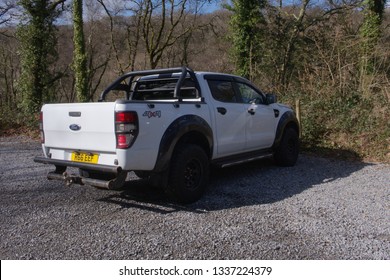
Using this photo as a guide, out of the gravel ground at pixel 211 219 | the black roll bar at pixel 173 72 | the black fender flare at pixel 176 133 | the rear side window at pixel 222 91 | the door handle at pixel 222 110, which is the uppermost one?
the black roll bar at pixel 173 72

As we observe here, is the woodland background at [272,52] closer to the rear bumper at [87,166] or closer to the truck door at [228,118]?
the truck door at [228,118]

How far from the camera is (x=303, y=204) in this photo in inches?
184

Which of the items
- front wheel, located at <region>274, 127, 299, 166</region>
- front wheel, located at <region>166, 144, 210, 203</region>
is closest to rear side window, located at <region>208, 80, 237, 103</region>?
front wheel, located at <region>166, 144, 210, 203</region>

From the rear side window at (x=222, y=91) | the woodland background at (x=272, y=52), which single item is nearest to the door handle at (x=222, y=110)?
the rear side window at (x=222, y=91)

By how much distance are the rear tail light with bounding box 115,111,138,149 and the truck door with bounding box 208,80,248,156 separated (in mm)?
1604

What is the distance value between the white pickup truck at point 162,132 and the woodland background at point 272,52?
4001 mm

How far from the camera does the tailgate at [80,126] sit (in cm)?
416

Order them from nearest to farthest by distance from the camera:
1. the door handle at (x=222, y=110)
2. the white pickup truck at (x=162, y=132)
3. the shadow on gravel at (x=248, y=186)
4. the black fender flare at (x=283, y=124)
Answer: the white pickup truck at (x=162, y=132)
the shadow on gravel at (x=248, y=186)
the door handle at (x=222, y=110)
the black fender flare at (x=283, y=124)

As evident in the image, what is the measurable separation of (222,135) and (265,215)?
5.17ft

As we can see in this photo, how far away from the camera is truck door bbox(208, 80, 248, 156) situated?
5.39 meters

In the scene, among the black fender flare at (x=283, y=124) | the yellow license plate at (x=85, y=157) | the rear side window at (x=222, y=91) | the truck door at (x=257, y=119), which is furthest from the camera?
the black fender flare at (x=283, y=124)

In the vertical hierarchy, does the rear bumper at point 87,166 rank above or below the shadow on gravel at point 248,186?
above
